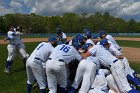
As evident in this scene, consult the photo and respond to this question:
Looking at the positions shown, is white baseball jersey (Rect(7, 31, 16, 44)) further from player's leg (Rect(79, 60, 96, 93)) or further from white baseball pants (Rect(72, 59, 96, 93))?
player's leg (Rect(79, 60, 96, 93))

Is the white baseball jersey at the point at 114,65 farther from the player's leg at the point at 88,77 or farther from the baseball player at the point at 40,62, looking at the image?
the baseball player at the point at 40,62

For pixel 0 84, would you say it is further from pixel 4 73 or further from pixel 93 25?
pixel 93 25

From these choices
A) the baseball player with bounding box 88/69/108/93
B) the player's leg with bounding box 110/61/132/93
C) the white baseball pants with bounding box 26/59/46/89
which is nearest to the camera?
the baseball player with bounding box 88/69/108/93

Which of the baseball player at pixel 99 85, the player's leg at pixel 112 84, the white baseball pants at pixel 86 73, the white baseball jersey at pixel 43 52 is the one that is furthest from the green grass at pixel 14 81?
the player's leg at pixel 112 84

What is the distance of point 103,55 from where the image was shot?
9359 mm

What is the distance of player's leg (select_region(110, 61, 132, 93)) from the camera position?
28.7 feet

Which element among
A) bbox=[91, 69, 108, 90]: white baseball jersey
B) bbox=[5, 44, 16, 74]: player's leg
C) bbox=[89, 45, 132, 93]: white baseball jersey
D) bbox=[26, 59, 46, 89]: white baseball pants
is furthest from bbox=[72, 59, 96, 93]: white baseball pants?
bbox=[5, 44, 16, 74]: player's leg

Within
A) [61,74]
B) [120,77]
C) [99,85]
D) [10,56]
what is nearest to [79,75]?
[61,74]

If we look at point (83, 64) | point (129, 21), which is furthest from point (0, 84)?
point (129, 21)

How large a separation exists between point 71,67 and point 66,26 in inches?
3462

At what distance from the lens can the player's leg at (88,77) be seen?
335 inches

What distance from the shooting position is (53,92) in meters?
8.64

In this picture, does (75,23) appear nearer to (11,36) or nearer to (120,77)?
(11,36)

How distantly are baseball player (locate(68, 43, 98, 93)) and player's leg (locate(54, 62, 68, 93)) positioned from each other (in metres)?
0.28
